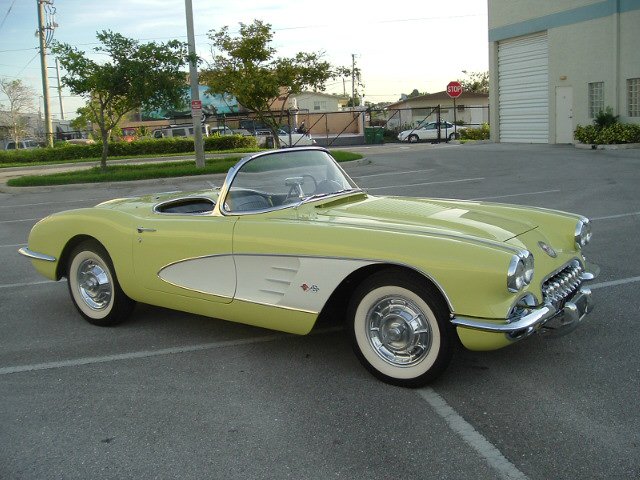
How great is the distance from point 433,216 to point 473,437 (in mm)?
1535

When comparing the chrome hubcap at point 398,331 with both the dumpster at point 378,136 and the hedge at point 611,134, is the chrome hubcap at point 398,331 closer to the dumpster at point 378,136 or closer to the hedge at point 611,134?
the hedge at point 611,134

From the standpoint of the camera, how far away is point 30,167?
27234 millimetres

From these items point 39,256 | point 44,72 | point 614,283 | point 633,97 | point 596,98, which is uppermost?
point 44,72

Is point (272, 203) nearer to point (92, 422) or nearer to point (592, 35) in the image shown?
point (92, 422)

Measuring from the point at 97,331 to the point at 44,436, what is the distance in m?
1.79

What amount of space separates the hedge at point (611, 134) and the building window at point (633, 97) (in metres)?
0.60

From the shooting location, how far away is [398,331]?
3729mm

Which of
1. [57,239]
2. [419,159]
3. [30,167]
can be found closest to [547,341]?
[57,239]

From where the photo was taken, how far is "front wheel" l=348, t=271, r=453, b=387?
143 inches

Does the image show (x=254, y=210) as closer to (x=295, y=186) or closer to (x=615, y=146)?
(x=295, y=186)

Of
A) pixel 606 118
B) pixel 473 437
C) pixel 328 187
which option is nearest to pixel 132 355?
pixel 328 187

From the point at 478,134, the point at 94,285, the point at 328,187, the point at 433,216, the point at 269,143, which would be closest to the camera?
the point at 433,216

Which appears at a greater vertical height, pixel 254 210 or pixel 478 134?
pixel 478 134

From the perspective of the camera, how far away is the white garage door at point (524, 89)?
26.3m
